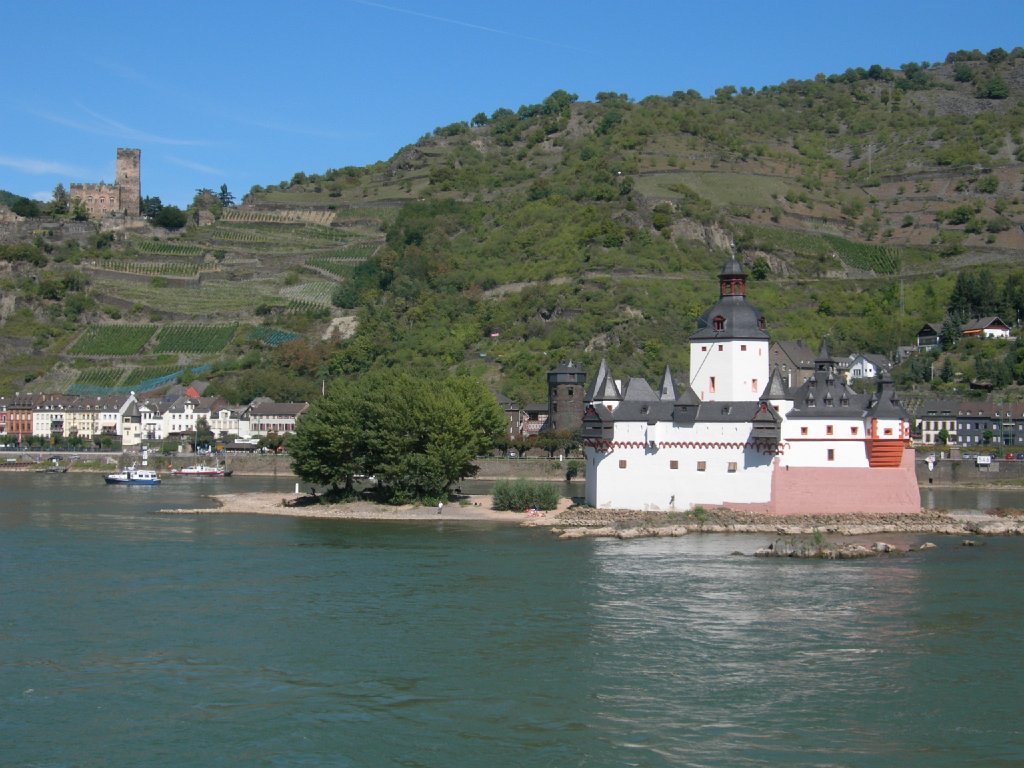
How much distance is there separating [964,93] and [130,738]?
180 m

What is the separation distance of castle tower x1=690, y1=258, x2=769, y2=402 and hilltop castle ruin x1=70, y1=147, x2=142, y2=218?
122 m

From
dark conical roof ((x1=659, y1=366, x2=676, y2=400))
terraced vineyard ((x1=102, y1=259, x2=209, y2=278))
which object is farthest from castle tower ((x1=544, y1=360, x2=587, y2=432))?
terraced vineyard ((x1=102, y1=259, x2=209, y2=278))

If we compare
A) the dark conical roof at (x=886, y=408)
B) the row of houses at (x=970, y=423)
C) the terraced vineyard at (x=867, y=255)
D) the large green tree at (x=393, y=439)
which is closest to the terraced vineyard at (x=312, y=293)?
the terraced vineyard at (x=867, y=255)

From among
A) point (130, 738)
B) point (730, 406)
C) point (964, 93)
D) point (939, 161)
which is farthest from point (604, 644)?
point (964, 93)

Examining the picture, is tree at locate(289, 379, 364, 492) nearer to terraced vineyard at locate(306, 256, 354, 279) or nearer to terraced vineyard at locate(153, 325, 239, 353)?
terraced vineyard at locate(153, 325, 239, 353)

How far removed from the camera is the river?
80.4ft

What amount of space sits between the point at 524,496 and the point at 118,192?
12013cm

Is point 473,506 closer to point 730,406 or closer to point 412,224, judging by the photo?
point 730,406

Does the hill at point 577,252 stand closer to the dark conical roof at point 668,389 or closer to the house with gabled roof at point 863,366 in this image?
the house with gabled roof at point 863,366

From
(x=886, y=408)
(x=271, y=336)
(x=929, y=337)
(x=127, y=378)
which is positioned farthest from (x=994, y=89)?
(x=886, y=408)

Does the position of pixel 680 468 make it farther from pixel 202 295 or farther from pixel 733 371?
pixel 202 295

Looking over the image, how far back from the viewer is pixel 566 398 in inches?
3733

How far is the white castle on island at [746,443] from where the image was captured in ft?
172

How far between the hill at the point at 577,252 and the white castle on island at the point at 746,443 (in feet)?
130
